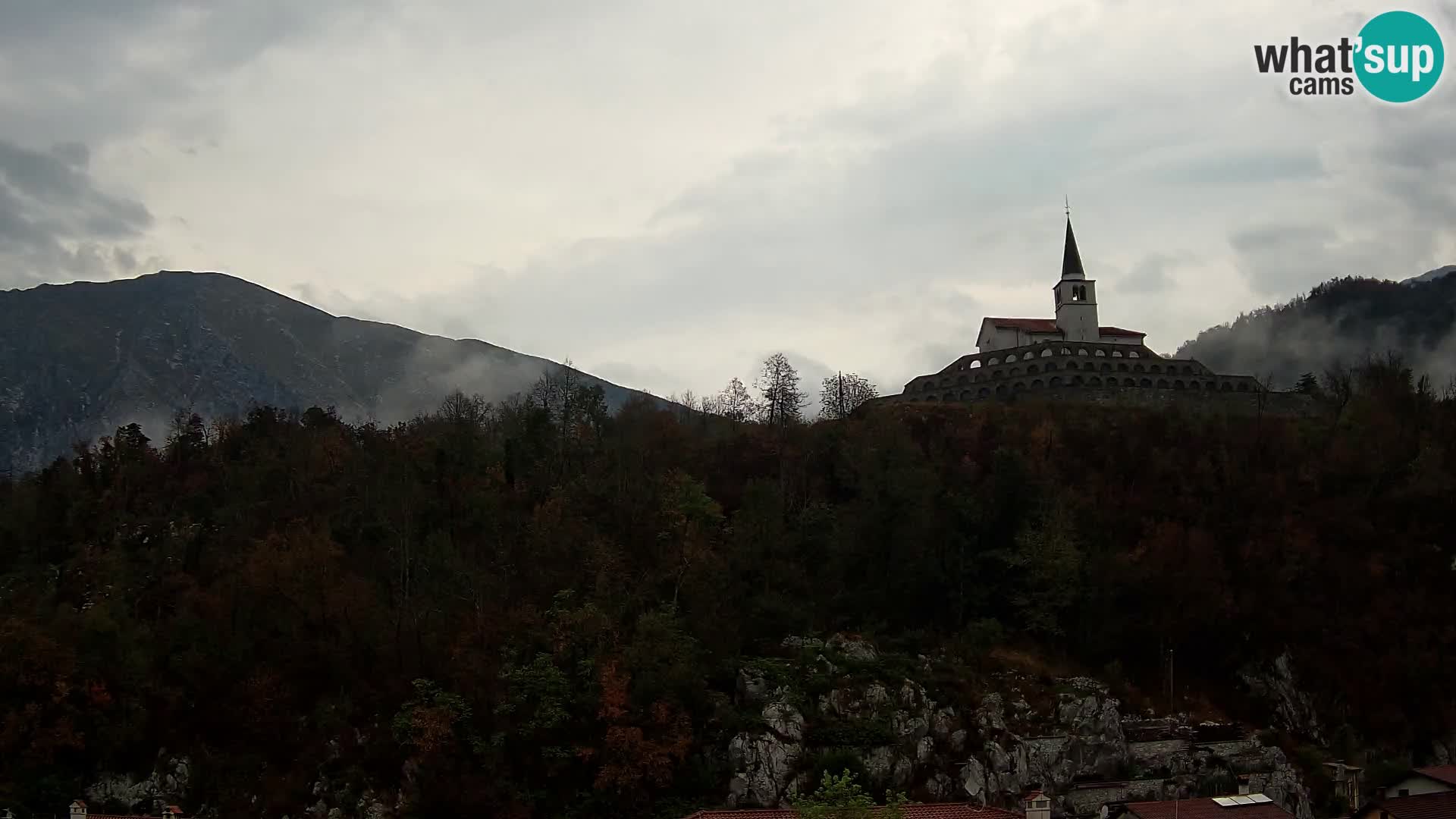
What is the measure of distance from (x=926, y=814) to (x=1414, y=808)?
1781cm

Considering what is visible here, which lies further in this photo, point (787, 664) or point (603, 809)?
point (787, 664)

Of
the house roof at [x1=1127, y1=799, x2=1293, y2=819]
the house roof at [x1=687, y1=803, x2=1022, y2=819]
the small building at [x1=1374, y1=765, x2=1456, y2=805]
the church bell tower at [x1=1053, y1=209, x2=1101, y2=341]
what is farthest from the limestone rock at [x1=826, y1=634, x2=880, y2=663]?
the church bell tower at [x1=1053, y1=209, x2=1101, y2=341]

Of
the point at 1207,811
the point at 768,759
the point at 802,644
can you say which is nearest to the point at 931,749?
the point at 768,759

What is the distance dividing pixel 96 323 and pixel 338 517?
5405 inches

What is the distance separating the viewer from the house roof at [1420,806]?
136 feet

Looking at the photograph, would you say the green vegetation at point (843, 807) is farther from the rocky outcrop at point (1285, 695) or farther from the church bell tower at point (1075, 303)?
the church bell tower at point (1075, 303)

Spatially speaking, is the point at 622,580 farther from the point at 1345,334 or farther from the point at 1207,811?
the point at 1345,334

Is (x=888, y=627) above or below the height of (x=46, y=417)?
below

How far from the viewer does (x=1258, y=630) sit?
59062mm

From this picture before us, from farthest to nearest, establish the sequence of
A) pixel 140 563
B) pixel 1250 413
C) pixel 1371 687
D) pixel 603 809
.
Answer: pixel 1250 413 < pixel 140 563 < pixel 1371 687 < pixel 603 809

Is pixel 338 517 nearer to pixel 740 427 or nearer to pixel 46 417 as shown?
pixel 740 427

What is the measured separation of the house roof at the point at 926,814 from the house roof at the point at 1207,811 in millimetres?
4507

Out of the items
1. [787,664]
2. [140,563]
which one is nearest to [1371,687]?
[787,664]

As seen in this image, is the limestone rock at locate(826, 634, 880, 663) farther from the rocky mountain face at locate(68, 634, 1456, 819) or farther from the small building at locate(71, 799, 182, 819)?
the small building at locate(71, 799, 182, 819)
